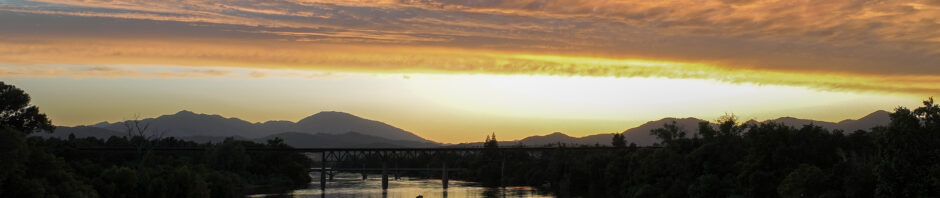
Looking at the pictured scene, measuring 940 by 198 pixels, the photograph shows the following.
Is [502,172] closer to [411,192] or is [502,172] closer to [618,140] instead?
[618,140]

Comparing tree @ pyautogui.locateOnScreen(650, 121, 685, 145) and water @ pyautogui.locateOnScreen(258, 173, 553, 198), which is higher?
tree @ pyautogui.locateOnScreen(650, 121, 685, 145)

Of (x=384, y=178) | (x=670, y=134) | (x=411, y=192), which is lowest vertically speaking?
(x=411, y=192)

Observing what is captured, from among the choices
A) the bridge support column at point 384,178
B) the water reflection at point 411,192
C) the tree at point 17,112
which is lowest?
the water reflection at point 411,192

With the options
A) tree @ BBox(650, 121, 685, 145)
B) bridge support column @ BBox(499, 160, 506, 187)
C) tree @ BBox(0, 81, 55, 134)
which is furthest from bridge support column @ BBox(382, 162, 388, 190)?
tree @ BBox(0, 81, 55, 134)

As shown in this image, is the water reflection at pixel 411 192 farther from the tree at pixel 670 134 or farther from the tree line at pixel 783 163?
the tree at pixel 670 134

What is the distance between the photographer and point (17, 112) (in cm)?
6184

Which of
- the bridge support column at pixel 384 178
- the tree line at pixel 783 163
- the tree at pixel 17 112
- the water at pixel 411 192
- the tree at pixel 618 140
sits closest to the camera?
the tree line at pixel 783 163

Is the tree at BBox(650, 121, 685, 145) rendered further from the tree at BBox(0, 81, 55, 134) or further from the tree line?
the tree at BBox(0, 81, 55, 134)

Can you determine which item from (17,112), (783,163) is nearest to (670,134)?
(783,163)

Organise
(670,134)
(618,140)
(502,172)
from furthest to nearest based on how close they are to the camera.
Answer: (618,140) < (502,172) < (670,134)

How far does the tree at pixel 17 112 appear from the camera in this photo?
60728 mm

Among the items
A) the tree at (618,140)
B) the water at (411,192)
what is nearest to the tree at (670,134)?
the water at (411,192)

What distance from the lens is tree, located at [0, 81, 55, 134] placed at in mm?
60728

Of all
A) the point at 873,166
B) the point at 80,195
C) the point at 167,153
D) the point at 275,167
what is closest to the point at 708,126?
the point at 873,166
